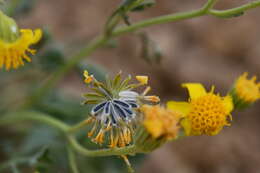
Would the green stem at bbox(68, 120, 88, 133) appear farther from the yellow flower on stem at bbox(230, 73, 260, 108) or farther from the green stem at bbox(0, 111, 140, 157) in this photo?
the yellow flower on stem at bbox(230, 73, 260, 108)

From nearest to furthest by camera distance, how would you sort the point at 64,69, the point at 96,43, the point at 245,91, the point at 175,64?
the point at 245,91 < the point at 96,43 < the point at 64,69 < the point at 175,64

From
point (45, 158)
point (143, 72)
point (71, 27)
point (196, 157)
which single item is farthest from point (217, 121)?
point (71, 27)

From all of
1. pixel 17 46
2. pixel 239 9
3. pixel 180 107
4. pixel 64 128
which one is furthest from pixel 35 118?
pixel 239 9

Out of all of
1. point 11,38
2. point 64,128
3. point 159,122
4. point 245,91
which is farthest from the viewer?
point 64,128

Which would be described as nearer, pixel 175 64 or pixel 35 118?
pixel 35 118

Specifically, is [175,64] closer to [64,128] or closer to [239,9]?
[64,128]

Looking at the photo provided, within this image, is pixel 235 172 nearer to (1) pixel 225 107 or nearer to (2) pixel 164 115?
(1) pixel 225 107

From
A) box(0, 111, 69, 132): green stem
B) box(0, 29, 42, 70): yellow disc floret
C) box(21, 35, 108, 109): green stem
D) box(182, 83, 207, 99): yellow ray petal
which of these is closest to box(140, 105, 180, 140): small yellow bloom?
box(182, 83, 207, 99): yellow ray petal
